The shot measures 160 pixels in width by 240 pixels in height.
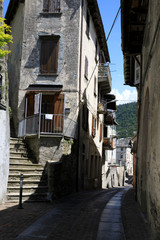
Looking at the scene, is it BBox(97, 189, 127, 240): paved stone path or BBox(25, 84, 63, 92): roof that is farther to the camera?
BBox(25, 84, 63, 92): roof

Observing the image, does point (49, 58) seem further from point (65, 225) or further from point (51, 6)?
point (65, 225)

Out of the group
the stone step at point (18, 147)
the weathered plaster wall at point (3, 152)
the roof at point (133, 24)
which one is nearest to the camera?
the roof at point (133, 24)

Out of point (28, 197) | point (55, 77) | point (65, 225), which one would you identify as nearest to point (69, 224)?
point (65, 225)

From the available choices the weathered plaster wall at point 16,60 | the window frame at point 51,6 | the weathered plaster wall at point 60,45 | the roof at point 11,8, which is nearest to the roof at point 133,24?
the weathered plaster wall at point 60,45

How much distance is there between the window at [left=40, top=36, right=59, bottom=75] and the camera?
54.3 ft

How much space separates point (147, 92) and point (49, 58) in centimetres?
929

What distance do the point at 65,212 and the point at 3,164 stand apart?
309 centimetres

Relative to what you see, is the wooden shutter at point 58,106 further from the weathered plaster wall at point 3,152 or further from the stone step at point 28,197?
the stone step at point 28,197

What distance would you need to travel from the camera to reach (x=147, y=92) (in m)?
8.58

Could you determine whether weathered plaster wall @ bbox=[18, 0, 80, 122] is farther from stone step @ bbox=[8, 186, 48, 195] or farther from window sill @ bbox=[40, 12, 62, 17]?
stone step @ bbox=[8, 186, 48, 195]

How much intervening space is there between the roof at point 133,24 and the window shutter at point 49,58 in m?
5.40

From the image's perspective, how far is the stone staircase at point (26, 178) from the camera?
10.9 metres

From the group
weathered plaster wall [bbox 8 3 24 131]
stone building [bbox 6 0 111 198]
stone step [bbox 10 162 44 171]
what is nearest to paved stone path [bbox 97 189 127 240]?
stone step [bbox 10 162 44 171]

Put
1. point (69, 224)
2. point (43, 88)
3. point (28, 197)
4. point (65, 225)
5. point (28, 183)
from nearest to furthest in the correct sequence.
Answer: point (65, 225) < point (69, 224) < point (28, 197) < point (28, 183) < point (43, 88)
